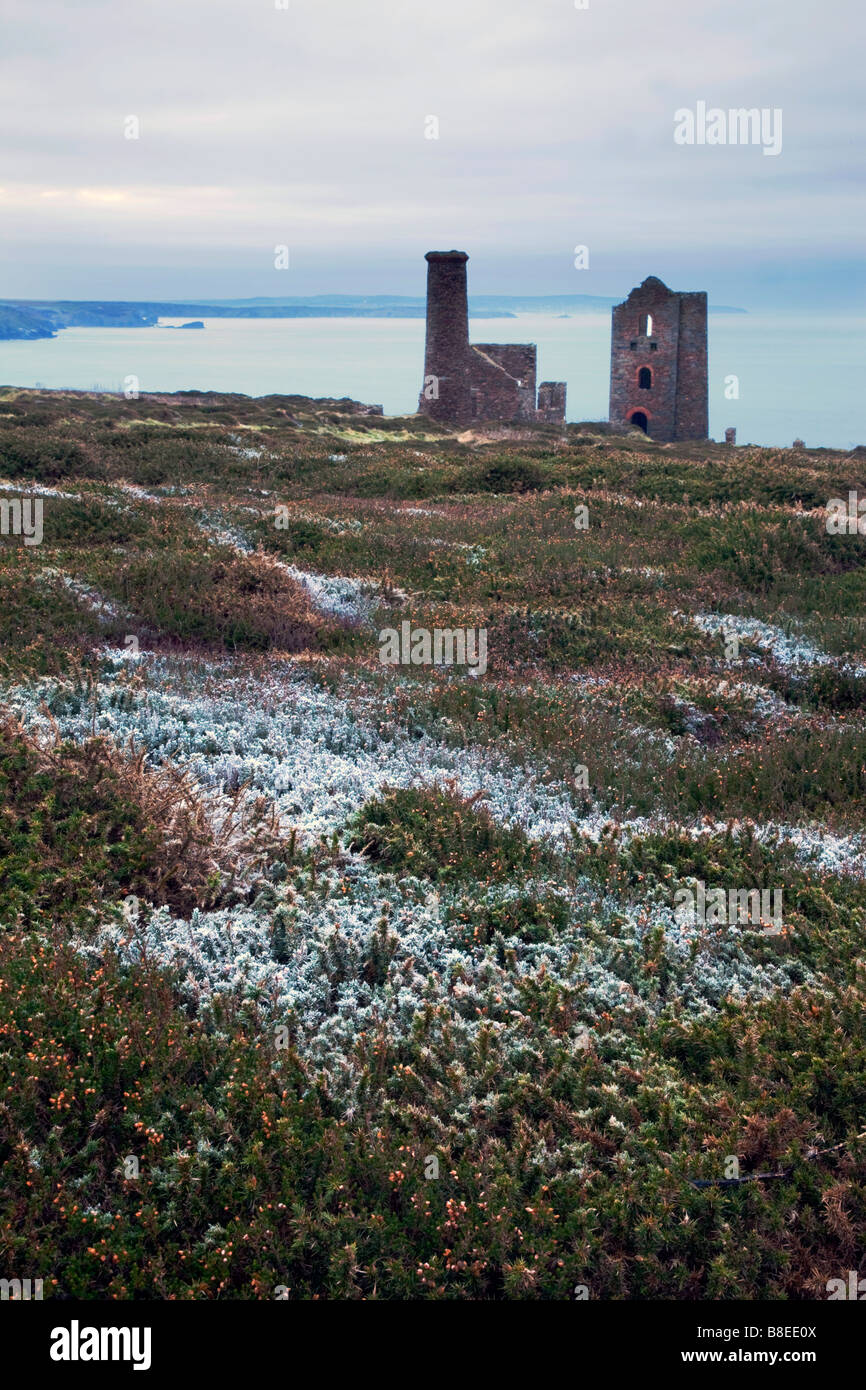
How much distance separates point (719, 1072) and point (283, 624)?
847 cm


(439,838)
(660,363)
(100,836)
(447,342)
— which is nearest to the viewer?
(100,836)

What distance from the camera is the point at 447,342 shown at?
4794cm

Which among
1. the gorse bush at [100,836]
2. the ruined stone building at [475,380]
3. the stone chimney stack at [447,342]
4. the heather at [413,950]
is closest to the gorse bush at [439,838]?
the heather at [413,950]

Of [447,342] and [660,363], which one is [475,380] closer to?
[447,342]

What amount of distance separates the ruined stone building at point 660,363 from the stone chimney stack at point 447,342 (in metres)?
10.4

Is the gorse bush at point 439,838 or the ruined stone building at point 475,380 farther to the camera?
the ruined stone building at point 475,380

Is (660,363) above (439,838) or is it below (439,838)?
above

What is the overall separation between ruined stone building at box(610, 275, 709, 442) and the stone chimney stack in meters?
10.4

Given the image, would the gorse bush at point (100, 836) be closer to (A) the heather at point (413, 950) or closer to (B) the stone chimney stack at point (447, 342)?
(A) the heather at point (413, 950)

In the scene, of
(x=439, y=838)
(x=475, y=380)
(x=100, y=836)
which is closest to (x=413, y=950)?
(x=439, y=838)

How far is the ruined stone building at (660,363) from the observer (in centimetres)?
5350

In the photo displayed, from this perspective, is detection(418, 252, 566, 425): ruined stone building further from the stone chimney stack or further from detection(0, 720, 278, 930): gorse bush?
detection(0, 720, 278, 930): gorse bush

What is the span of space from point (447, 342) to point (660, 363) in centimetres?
1365

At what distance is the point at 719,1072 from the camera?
4.61m
